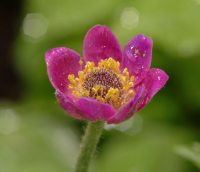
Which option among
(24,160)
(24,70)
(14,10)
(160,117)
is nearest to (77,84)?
(24,160)

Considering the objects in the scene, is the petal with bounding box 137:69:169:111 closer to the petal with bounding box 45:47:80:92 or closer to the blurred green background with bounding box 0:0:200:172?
the petal with bounding box 45:47:80:92

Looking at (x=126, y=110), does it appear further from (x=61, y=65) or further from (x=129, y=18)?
(x=129, y=18)

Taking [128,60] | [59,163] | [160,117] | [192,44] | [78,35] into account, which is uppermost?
[128,60]

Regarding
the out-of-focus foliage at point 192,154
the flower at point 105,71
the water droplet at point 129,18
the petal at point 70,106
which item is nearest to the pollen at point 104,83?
the flower at point 105,71

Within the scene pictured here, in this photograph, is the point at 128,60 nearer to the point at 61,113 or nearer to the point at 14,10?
the point at 61,113

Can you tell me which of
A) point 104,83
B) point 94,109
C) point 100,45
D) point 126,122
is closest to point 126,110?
point 94,109

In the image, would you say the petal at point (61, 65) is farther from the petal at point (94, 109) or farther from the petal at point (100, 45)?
the petal at point (94, 109)
